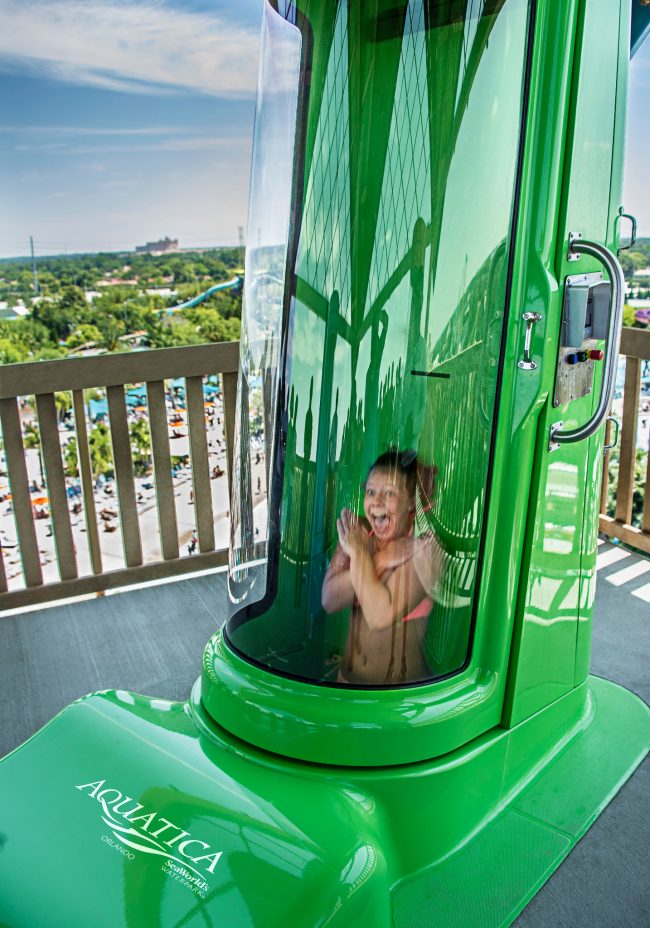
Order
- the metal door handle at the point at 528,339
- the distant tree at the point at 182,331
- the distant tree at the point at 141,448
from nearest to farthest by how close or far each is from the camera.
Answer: the metal door handle at the point at 528,339, the distant tree at the point at 141,448, the distant tree at the point at 182,331

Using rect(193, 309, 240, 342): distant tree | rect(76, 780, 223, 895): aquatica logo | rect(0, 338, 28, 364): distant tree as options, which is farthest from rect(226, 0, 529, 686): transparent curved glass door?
rect(0, 338, 28, 364): distant tree

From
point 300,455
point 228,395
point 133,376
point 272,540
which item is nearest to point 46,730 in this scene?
point 272,540

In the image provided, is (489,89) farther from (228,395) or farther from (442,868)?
(228,395)

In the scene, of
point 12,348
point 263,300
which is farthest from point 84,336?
point 263,300

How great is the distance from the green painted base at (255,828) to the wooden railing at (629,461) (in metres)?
1.45

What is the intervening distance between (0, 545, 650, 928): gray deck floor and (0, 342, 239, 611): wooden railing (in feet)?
0.30

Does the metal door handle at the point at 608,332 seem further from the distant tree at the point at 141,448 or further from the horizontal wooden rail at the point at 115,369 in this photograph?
the distant tree at the point at 141,448

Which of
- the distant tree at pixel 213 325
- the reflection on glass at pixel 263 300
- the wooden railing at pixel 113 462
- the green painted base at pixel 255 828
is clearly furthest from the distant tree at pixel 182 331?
the green painted base at pixel 255 828

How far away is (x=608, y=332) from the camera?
4.45 ft

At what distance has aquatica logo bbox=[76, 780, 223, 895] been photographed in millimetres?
1061

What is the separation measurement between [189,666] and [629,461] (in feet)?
6.00

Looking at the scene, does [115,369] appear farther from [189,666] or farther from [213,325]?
[213,325]

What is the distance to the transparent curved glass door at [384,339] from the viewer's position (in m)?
1.15

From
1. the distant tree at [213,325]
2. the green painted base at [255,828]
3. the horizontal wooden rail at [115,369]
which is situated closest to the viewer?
the green painted base at [255,828]
